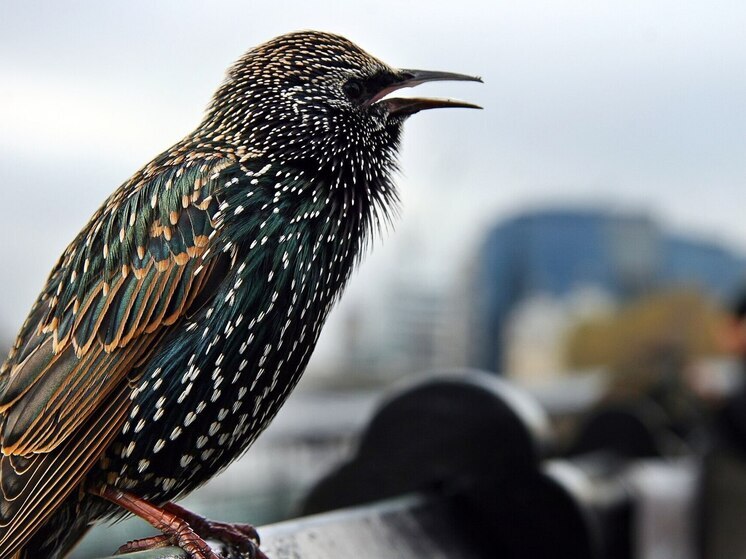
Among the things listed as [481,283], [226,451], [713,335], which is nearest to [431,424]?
[226,451]

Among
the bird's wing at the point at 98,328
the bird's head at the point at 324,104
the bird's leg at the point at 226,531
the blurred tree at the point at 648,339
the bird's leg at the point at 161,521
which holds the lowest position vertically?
the blurred tree at the point at 648,339

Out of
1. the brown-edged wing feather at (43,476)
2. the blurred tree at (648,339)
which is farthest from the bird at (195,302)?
the blurred tree at (648,339)

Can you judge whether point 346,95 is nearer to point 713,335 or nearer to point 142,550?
point 142,550

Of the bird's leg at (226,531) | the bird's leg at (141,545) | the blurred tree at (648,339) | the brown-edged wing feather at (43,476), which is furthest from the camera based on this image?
the blurred tree at (648,339)

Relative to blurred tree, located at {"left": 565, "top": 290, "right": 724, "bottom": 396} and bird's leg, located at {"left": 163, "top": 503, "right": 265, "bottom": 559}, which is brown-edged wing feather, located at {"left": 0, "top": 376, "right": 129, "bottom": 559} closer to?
bird's leg, located at {"left": 163, "top": 503, "right": 265, "bottom": 559}

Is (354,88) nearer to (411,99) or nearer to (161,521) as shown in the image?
(411,99)

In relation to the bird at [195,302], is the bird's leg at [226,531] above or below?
below

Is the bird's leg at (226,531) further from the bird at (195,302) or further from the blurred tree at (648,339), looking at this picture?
the blurred tree at (648,339)

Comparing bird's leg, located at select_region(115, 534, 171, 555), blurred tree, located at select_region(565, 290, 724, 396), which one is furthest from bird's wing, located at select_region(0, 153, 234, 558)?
blurred tree, located at select_region(565, 290, 724, 396)
